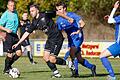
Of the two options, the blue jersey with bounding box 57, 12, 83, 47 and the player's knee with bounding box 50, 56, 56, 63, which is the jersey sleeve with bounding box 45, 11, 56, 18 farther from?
the player's knee with bounding box 50, 56, 56, 63

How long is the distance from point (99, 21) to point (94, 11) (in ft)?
3.30

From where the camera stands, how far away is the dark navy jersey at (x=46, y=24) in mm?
13719

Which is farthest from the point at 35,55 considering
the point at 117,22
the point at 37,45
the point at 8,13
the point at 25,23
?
the point at 117,22

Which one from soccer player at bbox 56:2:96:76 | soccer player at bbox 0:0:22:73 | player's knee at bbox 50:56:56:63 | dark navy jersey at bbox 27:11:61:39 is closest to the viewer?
dark navy jersey at bbox 27:11:61:39

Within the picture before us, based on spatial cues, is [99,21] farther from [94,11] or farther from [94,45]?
[94,45]

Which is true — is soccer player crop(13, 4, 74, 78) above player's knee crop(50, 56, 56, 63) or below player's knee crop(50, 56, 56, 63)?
above

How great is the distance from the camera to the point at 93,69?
14.9 m

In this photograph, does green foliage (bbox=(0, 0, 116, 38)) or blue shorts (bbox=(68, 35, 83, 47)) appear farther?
green foliage (bbox=(0, 0, 116, 38))

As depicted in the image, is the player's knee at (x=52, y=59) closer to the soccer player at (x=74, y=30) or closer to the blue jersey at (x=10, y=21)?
the soccer player at (x=74, y=30)

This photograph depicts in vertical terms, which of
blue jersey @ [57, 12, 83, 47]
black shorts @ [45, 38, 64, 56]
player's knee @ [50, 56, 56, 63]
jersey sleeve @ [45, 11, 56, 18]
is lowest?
player's knee @ [50, 56, 56, 63]

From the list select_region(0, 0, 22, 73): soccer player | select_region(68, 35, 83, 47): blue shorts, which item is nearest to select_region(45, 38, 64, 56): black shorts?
select_region(68, 35, 83, 47): blue shorts

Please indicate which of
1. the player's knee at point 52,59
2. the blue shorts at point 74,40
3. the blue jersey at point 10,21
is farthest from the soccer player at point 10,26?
the player's knee at point 52,59

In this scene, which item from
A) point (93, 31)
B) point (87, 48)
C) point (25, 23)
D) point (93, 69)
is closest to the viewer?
point (93, 69)

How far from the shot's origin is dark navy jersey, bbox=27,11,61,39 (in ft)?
45.0
